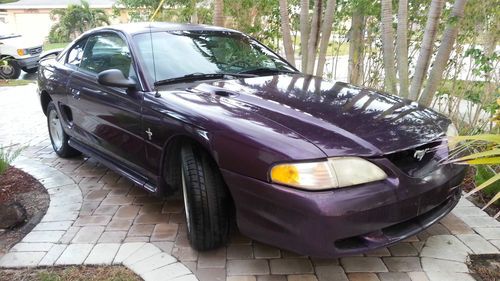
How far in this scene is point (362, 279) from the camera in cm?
268

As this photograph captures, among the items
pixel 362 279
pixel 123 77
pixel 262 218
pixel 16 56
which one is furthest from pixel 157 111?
pixel 16 56

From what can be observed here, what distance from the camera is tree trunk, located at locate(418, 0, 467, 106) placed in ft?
13.9

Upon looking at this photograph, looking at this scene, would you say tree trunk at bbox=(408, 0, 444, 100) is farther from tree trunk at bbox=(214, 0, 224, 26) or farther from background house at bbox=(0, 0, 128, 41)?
background house at bbox=(0, 0, 128, 41)

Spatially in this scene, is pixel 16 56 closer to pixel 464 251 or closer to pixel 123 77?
pixel 123 77

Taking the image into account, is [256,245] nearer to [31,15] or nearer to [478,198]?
[478,198]

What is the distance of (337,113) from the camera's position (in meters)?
2.78

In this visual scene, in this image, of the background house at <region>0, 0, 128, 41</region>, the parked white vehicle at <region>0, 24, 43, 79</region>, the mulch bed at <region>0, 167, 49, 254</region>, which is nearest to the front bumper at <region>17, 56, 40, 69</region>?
the parked white vehicle at <region>0, 24, 43, 79</region>

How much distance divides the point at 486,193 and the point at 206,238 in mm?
2626

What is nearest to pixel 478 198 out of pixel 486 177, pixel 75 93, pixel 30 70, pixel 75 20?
pixel 486 177

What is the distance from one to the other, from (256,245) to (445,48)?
2962mm

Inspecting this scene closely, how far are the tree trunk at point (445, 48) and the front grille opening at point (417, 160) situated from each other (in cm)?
205

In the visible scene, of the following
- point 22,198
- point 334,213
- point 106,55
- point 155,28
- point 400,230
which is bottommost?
point 22,198

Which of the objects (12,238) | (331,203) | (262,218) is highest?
(331,203)

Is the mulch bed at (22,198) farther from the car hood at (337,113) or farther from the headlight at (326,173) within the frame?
the headlight at (326,173)
